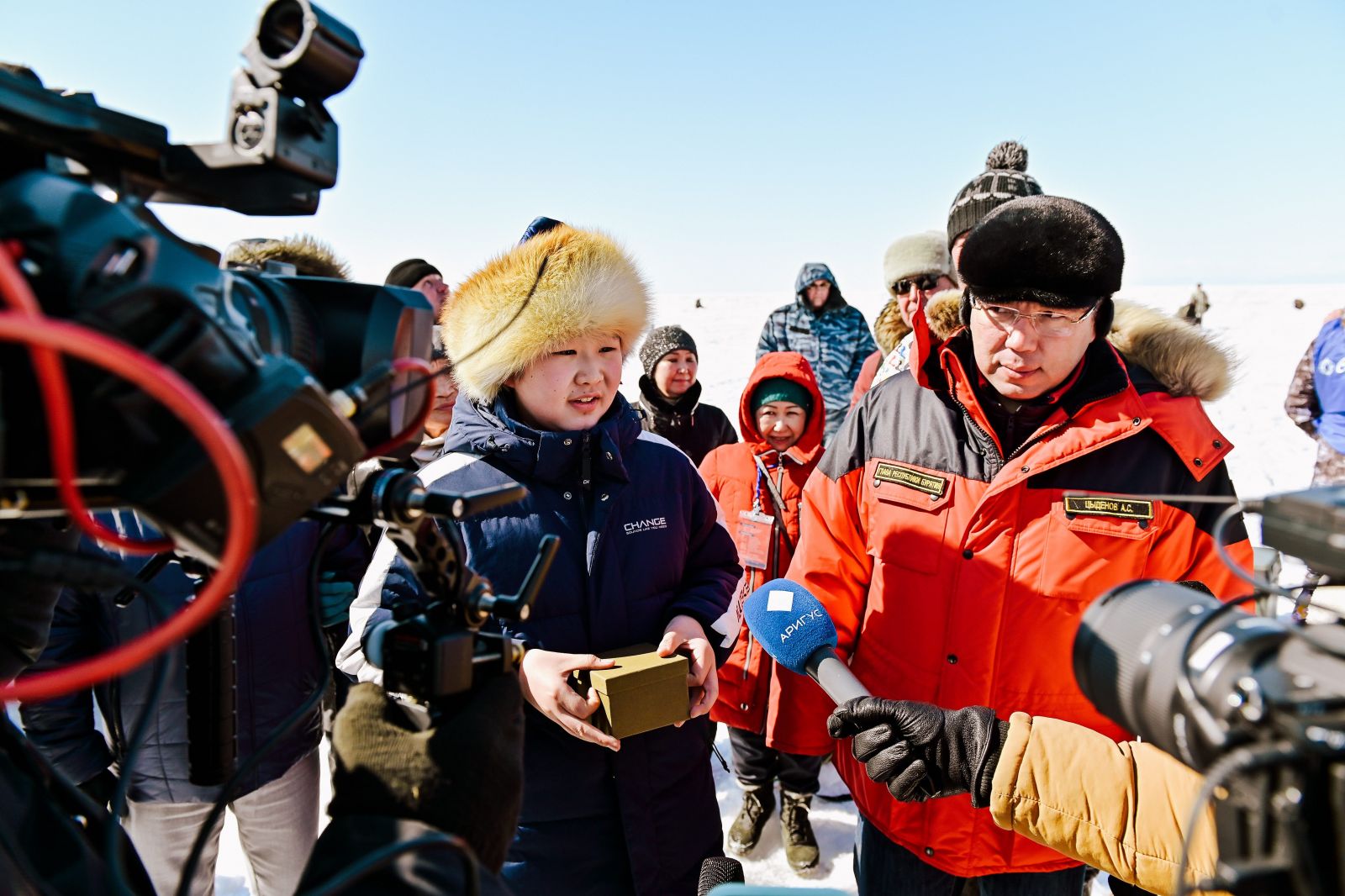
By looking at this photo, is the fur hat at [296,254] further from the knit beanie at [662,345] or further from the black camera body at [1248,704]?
the black camera body at [1248,704]

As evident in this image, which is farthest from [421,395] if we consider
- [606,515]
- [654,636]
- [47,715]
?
[47,715]

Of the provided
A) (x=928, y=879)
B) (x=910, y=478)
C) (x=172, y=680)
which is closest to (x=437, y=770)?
(x=910, y=478)

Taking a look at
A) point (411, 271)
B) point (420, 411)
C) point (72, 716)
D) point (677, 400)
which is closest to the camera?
point (420, 411)

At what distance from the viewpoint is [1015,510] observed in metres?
1.84

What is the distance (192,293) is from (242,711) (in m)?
2.00

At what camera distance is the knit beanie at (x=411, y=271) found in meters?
4.10

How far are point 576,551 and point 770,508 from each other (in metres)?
1.76

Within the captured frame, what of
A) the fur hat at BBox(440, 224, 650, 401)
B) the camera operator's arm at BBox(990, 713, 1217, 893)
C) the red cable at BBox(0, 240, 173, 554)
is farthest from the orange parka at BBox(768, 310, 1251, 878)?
the red cable at BBox(0, 240, 173, 554)

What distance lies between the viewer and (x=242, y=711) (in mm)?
2281

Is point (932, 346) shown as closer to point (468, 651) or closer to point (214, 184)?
point (468, 651)

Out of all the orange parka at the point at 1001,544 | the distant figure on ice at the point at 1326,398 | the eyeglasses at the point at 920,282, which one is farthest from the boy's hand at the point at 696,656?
the distant figure on ice at the point at 1326,398

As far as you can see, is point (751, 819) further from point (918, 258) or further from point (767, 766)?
point (918, 258)

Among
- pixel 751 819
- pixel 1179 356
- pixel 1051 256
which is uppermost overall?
pixel 1051 256

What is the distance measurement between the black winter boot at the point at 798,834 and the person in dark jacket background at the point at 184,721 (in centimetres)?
199
